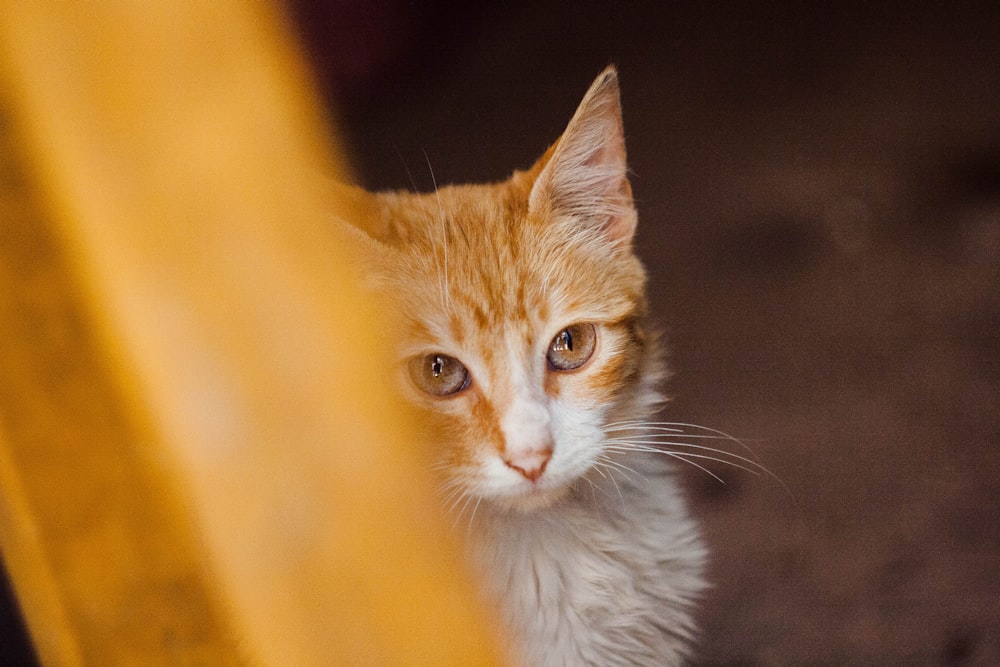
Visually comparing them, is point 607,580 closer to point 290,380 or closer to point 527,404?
point 527,404

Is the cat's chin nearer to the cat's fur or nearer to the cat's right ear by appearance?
the cat's fur

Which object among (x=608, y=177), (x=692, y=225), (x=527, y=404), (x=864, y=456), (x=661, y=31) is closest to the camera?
(x=527, y=404)

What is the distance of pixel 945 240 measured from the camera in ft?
5.47

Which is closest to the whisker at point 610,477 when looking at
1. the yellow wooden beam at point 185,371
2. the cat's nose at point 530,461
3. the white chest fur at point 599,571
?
the white chest fur at point 599,571

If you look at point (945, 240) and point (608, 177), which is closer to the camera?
point (608, 177)

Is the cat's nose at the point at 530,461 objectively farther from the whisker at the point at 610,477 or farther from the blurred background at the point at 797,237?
the blurred background at the point at 797,237

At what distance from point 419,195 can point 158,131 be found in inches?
15.1

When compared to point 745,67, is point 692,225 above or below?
below

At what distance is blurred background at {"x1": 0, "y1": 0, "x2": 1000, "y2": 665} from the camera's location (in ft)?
3.33

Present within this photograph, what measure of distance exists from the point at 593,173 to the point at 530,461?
34 cm

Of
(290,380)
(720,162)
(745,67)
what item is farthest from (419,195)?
(745,67)

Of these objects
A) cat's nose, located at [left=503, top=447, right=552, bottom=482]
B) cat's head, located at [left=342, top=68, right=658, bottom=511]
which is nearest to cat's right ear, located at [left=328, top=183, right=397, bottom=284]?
cat's head, located at [left=342, top=68, right=658, bottom=511]

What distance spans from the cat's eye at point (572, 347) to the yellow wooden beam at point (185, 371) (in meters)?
0.19

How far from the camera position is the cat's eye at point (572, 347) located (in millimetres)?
880
